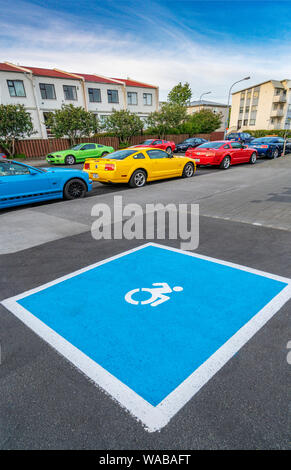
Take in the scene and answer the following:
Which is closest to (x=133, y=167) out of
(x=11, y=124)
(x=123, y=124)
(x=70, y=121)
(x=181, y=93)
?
(x=11, y=124)

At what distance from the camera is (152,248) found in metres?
4.77

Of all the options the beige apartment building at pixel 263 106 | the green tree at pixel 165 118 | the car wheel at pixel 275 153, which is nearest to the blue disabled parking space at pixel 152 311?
the car wheel at pixel 275 153

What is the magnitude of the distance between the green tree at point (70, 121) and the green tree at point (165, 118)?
10.2 m

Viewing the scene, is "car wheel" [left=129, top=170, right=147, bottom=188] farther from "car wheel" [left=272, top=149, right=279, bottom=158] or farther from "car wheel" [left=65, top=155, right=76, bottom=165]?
"car wheel" [left=272, top=149, right=279, bottom=158]

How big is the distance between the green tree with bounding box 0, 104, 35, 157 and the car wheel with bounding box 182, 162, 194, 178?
16313 mm

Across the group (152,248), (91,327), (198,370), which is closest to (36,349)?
(91,327)

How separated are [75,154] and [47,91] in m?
17.7

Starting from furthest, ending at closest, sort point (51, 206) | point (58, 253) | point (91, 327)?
1. point (51, 206)
2. point (58, 253)
3. point (91, 327)

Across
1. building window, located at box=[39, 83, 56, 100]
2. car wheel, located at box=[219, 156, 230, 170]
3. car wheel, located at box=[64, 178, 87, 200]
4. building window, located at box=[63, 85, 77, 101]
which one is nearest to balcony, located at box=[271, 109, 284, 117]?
building window, located at box=[63, 85, 77, 101]

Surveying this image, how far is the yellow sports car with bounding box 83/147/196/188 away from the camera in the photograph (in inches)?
392

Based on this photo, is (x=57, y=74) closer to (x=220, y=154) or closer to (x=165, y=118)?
(x=165, y=118)
